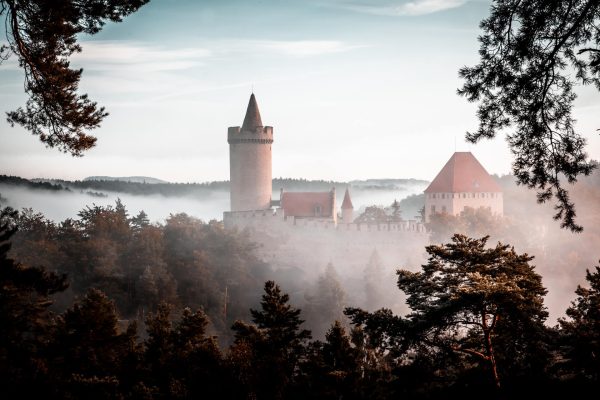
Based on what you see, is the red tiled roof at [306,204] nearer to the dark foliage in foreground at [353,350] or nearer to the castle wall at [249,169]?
the castle wall at [249,169]

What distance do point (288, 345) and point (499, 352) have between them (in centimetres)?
667

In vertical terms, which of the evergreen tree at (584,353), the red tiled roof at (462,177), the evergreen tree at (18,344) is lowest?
the evergreen tree at (584,353)

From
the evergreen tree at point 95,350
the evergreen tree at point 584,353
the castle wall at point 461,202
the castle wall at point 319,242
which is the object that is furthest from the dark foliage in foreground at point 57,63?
the castle wall at point 461,202

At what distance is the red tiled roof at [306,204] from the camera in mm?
48219

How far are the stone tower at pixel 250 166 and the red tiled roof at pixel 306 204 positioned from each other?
144 centimetres

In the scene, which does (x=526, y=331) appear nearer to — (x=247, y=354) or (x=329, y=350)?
(x=329, y=350)

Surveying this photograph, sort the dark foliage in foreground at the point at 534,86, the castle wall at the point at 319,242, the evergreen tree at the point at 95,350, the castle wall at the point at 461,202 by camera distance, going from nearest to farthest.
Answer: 1. the dark foliage in foreground at the point at 534,86
2. the evergreen tree at the point at 95,350
3. the castle wall at the point at 319,242
4. the castle wall at the point at 461,202

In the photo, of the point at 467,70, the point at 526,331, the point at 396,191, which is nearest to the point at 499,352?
the point at 526,331

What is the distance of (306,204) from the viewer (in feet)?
160

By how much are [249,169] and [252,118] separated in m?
4.12

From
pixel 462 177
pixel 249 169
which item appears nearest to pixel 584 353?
pixel 249 169

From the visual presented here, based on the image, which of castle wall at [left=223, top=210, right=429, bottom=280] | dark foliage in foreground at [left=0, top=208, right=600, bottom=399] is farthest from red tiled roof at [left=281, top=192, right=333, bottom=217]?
dark foliage in foreground at [left=0, top=208, right=600, bottom=399]

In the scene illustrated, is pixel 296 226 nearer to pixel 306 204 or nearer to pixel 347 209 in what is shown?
pixel 306 204

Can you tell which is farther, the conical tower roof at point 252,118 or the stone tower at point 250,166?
the conical tower roof at point 252,118
